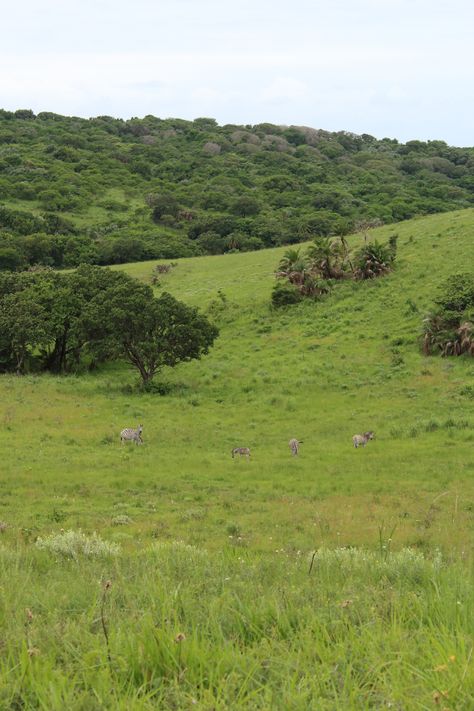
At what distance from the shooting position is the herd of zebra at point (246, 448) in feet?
84.2

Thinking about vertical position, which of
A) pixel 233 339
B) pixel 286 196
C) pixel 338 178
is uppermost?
pixel 338 178

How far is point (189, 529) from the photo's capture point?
16078 millimetres

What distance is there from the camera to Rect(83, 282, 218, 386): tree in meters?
38.9

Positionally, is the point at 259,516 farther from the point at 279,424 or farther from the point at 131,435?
the point at 279,424

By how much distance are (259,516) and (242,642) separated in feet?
46.7

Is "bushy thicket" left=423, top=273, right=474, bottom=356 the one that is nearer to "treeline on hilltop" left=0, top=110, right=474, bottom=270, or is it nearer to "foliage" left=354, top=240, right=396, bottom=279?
"foliage" left=354, top=240, right=396, bottom=279

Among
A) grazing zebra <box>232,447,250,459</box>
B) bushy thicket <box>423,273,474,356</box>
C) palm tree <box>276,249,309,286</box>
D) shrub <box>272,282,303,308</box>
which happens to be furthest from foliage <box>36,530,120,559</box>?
palm tree <box>276,249,309,286</box>

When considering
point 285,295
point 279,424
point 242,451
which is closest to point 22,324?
point 285,295

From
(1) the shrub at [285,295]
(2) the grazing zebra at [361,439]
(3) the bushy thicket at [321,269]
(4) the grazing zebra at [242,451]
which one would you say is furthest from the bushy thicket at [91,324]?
(2) the grazing zebra at [361,439]

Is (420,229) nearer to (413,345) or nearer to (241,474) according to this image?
(413,345)

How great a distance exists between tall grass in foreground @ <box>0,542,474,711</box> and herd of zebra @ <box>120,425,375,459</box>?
2035 centimetres

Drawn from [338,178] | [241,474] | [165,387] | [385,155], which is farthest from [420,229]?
[385,155]

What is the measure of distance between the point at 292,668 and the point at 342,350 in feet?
131

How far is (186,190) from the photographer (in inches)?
5094
